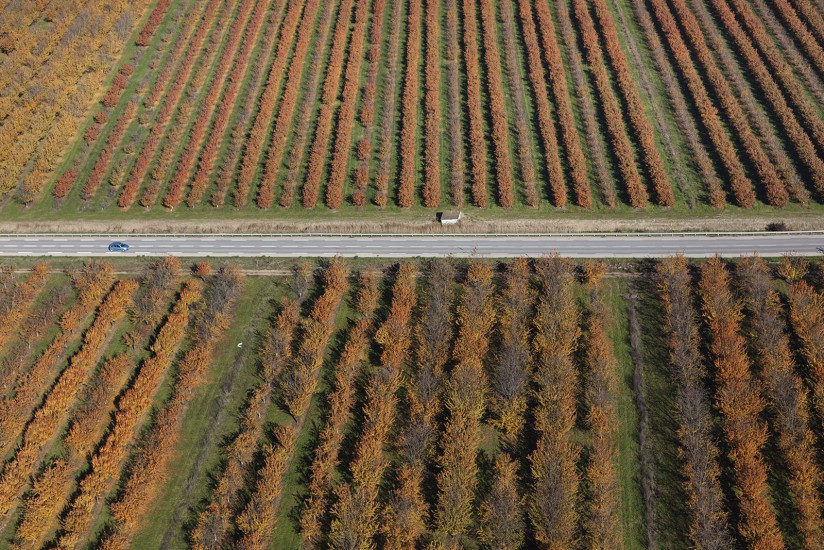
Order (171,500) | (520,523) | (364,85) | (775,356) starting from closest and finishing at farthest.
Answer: (520,523) → (171,500) → (775,356) → (364,85)

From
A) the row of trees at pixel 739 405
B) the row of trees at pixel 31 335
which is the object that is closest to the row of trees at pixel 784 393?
the row of trees at pixel 739 405

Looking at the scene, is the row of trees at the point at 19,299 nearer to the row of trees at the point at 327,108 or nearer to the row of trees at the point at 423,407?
the row of trees at the point at 327,108

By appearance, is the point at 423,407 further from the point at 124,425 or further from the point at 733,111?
the point at 733,111

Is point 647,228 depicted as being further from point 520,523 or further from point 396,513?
point 396,513

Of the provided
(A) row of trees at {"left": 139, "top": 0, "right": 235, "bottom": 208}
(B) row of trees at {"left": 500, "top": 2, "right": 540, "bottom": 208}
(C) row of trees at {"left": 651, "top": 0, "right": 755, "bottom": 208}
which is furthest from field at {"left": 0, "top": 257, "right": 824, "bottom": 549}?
(A) row of trees at {"left": 139, "top": 0, "right": 235, "bottom": 208}

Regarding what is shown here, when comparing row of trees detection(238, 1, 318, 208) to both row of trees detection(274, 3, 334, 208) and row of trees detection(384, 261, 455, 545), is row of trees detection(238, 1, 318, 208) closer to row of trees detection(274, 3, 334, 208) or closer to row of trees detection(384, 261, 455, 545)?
row of trees detection(274, 3, 334, 208)

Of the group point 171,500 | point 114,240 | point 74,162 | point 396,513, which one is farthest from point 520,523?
point 74,162
